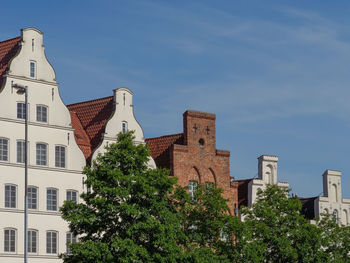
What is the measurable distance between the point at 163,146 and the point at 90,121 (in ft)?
24.1

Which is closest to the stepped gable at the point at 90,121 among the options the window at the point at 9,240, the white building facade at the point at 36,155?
the white building facade at the point at 36,155

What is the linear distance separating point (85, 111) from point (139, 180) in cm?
2280

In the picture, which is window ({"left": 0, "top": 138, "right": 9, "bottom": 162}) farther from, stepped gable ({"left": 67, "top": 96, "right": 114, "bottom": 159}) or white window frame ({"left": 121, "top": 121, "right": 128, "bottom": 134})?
white window frame ({"left": 121, "top": 121, "right": 128, "bottom": 134})

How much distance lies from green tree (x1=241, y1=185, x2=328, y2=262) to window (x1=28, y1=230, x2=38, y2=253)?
54.7 ft

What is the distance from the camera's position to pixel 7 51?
74.9 meters

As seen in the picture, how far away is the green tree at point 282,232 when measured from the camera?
74.4 m

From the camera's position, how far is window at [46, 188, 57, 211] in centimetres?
7219

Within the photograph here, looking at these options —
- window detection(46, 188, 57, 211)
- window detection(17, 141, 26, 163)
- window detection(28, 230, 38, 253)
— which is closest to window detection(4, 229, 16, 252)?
window detection(28, 230, 38, 253)

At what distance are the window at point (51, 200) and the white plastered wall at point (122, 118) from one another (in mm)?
7117

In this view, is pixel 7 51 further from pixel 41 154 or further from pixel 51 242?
pixel 51 242

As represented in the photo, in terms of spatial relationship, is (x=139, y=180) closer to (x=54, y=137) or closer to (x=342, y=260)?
(x=54, y=137)

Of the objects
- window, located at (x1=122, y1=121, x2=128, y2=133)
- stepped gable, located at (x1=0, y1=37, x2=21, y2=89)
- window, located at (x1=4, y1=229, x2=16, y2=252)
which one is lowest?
window, located at (x1=4, y1=229, x2=16, y2=252)

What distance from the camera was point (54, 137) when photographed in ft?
241

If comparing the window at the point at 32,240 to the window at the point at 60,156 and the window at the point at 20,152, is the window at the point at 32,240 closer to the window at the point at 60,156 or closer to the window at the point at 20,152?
the window at the point at 20,152
